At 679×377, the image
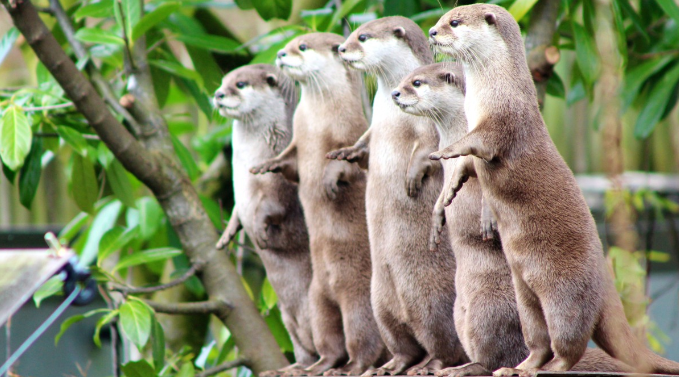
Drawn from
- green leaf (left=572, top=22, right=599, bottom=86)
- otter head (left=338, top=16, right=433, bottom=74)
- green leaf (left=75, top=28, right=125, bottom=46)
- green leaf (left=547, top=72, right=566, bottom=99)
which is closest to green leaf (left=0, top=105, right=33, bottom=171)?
green leaf (left=75, top=28, right=125, bottom=46)

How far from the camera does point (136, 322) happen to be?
2562 mm

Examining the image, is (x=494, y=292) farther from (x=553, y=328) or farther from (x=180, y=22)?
(x=180, y=22)

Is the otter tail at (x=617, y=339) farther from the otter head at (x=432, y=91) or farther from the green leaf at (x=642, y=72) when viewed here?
the green leaf at (x=642, y=72)

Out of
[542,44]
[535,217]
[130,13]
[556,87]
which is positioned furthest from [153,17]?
[535,217]

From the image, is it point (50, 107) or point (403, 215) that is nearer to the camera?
point (403, 215)

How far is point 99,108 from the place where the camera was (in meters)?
2.90

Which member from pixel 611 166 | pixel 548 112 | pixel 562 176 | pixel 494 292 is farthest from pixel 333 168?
pixel 548 112

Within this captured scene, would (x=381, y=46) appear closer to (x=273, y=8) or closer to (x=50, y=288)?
(x=273, y=8)

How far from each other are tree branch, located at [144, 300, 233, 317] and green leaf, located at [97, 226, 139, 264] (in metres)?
0.30

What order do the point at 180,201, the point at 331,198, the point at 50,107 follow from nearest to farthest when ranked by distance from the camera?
the point at 331,198
the point at 50,107
the point at 180,201

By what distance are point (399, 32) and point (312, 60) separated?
0.37 m

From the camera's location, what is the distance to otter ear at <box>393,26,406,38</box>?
2139mm

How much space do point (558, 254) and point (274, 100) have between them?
1.43 meters

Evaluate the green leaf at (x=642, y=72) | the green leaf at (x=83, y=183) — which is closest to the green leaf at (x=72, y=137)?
the green leaf at (x=83, y=183)
